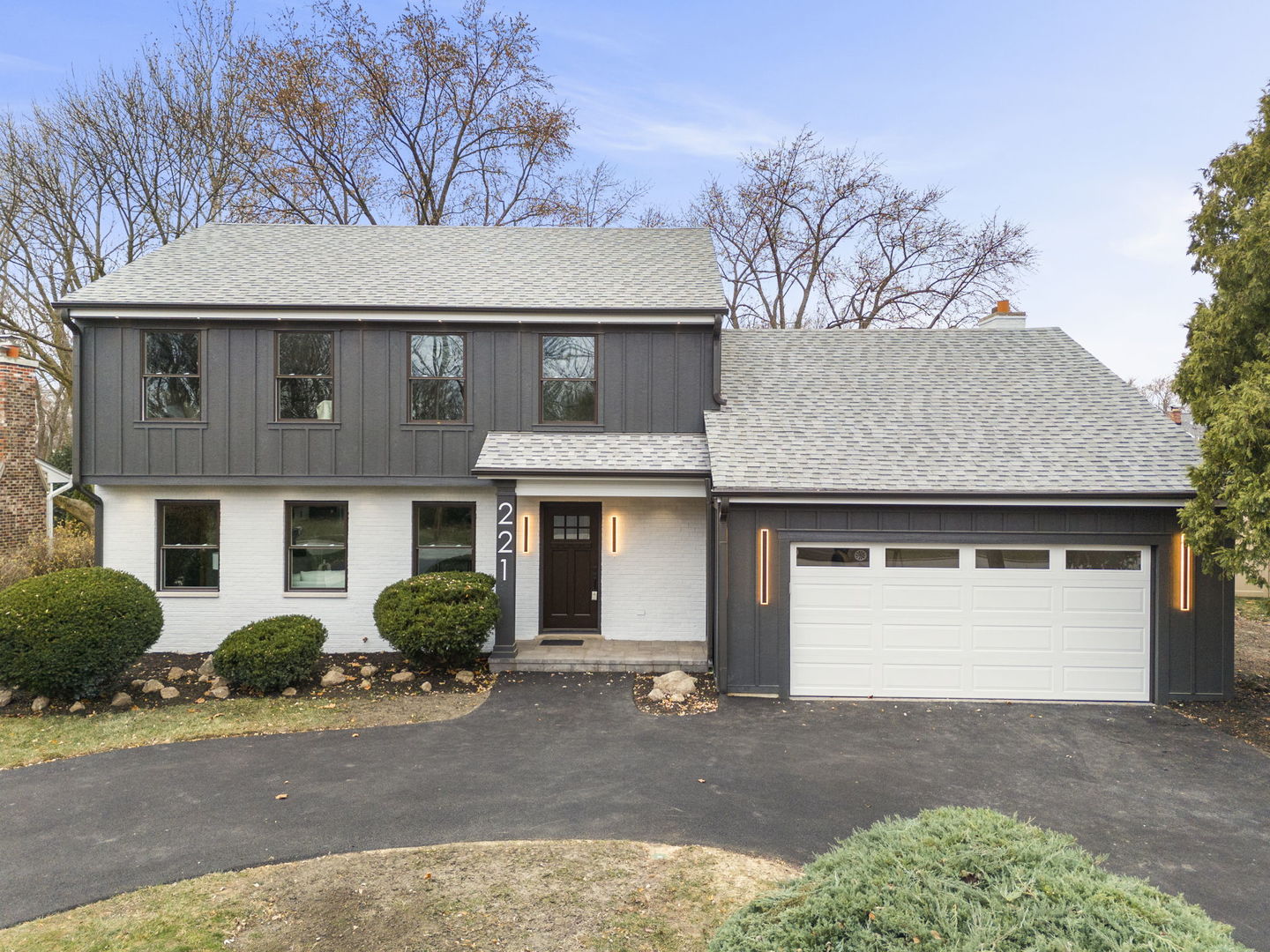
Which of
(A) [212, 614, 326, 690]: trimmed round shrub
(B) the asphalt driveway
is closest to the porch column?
(B) the asphalt driveway

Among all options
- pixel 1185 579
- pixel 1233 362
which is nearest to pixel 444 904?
pixel 1185 579

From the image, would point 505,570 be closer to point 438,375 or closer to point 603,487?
point 603,487

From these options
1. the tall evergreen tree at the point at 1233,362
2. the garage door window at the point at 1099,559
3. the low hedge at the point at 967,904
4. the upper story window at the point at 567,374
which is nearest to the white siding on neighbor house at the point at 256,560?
the upper story window at the point at 567,374

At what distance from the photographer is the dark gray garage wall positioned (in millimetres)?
8648

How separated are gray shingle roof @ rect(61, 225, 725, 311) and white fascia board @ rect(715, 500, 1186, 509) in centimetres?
360

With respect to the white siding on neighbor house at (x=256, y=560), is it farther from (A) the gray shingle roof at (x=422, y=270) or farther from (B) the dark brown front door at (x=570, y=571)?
(A) the gray shingle roof at (x=422, y=270)

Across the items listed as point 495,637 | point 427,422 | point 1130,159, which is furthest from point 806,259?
point 495,637

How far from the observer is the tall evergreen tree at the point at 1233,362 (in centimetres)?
711

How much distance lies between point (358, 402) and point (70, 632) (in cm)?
476

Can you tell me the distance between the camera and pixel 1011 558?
885 cm

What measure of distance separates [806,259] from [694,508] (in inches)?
590

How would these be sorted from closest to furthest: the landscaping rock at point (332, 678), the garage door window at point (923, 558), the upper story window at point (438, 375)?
the garage door window at point (923, 558) < the landscaping rock at point (332, 678) < the upper story window at point (438, 375)

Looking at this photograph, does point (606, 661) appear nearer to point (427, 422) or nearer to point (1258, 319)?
point (427, 422)

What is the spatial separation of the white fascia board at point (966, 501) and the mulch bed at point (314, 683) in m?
4.74
